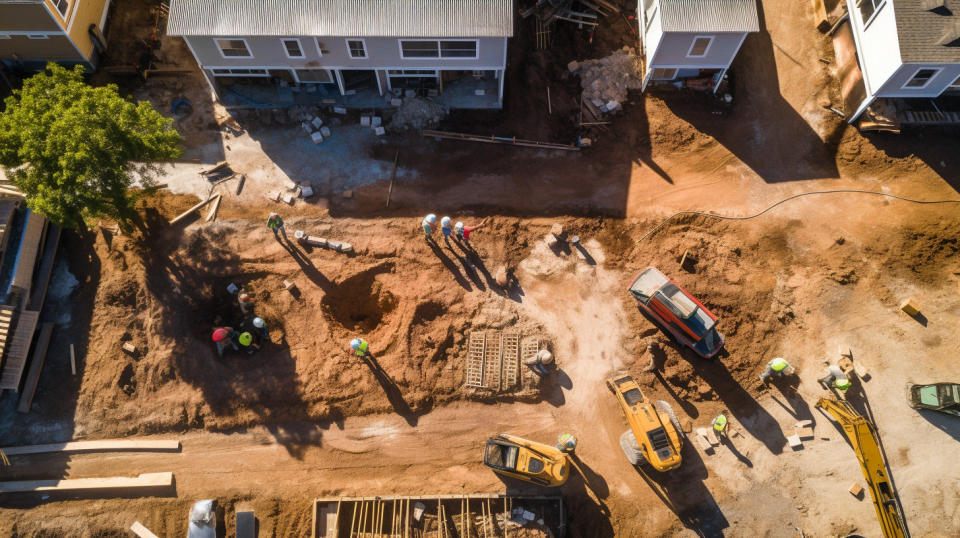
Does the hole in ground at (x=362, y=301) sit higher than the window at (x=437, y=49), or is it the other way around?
the window at (x=437, y=49)

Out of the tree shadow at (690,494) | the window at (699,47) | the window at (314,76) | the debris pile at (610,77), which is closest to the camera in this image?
the tree shadow at (690,494)

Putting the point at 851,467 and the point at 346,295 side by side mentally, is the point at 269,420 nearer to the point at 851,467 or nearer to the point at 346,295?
the point at 346,295

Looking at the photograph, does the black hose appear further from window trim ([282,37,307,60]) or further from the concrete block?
window trim ([282,37,307,60])

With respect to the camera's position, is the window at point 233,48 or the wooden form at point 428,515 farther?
the window at point 233,48

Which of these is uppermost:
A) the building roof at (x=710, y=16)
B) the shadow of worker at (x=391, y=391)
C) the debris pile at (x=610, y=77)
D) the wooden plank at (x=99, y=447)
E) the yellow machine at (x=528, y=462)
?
the building roof at (x=710, y=16)

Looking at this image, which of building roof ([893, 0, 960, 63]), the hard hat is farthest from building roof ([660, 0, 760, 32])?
the hard hat

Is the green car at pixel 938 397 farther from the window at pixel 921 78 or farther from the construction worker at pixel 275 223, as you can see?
the construction worker at pixel 275 223

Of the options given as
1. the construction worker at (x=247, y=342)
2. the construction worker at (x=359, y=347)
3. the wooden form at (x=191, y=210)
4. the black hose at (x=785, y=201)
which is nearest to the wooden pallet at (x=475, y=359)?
the construction worker at (x=359, y=347)
